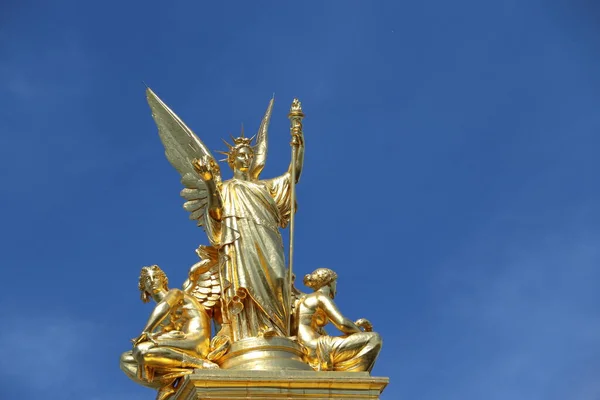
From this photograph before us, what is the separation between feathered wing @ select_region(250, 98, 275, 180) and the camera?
23500 mm

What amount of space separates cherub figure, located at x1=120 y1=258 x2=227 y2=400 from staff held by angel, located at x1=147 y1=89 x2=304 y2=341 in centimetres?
46

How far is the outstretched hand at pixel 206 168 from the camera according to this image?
20.7m

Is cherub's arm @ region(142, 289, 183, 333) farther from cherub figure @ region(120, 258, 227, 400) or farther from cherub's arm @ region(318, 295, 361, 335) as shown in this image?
cherub's arm @ region(318, 295, 361, 335)

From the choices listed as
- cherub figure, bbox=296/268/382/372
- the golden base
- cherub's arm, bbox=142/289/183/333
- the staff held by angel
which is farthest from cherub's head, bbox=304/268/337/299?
cherub's arm, bbox=142/289/183/333

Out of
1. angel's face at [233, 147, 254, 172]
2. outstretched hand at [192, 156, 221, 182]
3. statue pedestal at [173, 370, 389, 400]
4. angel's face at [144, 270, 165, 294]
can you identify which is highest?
angel's face at [233, 147, 254, 172]

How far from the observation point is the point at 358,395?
19469 millimetres

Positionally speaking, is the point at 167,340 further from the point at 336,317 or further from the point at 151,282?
the point at 336,317

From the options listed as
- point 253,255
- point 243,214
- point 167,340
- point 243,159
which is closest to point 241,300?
point 253,255

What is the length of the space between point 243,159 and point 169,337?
4210 millimetres

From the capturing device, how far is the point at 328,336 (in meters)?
20.7

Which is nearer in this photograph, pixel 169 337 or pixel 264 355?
pixel 264 355

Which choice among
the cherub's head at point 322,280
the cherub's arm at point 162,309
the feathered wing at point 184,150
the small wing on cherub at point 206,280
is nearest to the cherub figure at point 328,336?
the cherub's head at point 322,280

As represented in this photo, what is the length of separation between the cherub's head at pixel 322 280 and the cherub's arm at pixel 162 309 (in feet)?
7.23

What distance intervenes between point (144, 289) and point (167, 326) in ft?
2.92
